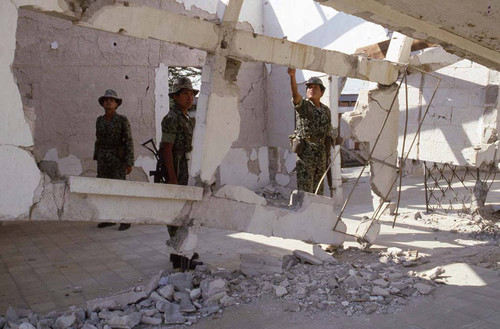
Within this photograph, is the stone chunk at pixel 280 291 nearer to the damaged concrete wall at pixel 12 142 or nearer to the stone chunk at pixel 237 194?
the stone chunk at pixel 237 194

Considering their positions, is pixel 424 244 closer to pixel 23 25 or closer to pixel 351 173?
pixel 23 25

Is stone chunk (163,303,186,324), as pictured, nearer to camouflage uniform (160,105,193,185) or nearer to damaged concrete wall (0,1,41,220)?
damaged concrete wall (0,1,41,220)

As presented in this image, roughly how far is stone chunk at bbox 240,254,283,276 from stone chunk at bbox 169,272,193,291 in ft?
1.84

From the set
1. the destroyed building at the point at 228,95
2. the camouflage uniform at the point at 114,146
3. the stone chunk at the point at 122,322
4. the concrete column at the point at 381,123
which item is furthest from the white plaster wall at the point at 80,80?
the stone chunk at the point at 122,322

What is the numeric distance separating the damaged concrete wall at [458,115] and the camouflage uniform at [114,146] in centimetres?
400

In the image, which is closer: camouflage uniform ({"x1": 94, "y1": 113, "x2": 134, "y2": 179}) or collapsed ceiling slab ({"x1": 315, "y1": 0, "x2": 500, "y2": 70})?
collapsed ceiling slab ({"x1": 315, "y1": 0, "x2": 500, "y2": 70})

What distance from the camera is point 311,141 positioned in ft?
17.3

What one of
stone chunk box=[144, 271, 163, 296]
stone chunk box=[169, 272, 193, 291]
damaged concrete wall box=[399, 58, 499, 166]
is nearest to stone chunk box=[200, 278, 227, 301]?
stone chunk box=[169, 272, 193, 291]

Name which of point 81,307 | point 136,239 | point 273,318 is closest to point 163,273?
point 81,307

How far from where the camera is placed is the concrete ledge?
11.0ft

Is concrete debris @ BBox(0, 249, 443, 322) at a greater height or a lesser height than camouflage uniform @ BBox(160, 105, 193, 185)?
lesser

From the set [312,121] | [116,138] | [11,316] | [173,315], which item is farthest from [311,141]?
[11,316]

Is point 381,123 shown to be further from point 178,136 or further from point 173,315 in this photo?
point 173,315

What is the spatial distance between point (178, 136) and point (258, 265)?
4.87 feet
